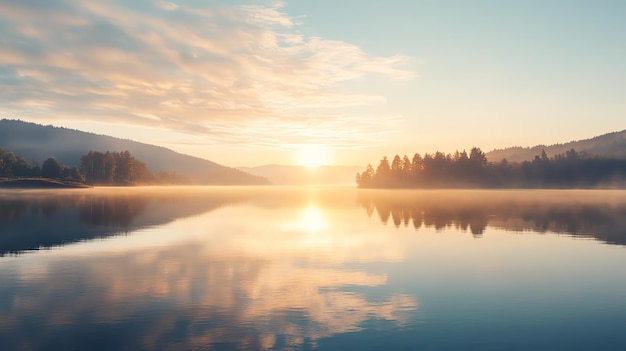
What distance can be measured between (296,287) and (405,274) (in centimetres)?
894

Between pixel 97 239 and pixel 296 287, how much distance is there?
100 ft

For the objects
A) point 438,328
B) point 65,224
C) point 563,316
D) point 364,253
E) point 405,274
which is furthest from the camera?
point 65,224

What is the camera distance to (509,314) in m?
23.0

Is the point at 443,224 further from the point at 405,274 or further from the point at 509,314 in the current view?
the point at 509,314

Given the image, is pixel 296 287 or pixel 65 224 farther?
pixel 65 224

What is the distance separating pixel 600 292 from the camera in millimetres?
27875

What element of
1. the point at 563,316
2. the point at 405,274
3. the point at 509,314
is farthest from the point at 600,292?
the point at 405,274

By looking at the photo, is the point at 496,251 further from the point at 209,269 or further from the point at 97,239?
the point at 97,239

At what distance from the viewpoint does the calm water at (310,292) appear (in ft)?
63.1

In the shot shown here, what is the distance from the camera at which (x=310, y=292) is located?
26719 millimetres

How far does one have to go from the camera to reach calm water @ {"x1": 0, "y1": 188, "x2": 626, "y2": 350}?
63.1 ft

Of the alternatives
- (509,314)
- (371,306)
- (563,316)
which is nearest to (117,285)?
(371,306)

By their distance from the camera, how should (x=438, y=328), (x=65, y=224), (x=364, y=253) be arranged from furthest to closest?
1. (x=65, y=224)
2. (x=364, y=253)
3. (x=438, y=328)

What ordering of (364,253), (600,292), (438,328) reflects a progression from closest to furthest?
1. (438,328)
2. (600,292)
3. (364,253)
